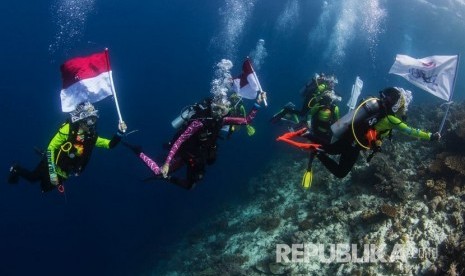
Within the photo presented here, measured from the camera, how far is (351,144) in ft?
26.1

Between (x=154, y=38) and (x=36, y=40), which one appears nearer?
(x=36, y=40)

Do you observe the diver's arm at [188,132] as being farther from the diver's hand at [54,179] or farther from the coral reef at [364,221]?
the coral reef at [364,221]

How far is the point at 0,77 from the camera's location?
176 ft

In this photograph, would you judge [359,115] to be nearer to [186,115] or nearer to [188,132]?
[188,132]

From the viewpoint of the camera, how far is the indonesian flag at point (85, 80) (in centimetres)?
773

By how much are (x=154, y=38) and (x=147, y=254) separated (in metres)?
57.6

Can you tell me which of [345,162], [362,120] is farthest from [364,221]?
[362,120]

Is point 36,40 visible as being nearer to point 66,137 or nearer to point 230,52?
point 230,52

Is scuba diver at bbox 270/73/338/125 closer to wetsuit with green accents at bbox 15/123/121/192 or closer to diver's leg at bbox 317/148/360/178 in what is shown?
diver's leg at bbox 317/148/360/178

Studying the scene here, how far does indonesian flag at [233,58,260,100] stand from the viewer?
9758 mm

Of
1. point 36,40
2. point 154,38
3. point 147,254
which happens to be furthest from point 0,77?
point 147,254

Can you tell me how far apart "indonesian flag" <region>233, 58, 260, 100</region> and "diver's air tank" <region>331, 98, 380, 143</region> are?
2666mm

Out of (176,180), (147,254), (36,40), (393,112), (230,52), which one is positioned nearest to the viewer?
(393,112)

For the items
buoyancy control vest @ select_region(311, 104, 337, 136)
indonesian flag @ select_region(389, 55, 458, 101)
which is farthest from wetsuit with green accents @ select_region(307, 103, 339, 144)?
indonesian flag @ select_region(389, 55, 458, 101)
